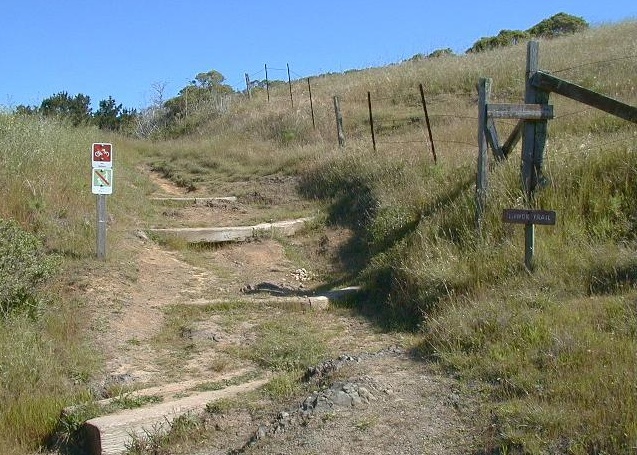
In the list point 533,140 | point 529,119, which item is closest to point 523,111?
point 529,119

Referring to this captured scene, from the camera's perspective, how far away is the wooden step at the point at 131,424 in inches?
182

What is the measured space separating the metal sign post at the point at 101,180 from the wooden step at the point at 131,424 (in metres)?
3.17

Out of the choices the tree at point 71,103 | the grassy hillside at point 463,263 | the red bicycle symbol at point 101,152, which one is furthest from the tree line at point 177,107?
the red bicycle symbol at point 101,152

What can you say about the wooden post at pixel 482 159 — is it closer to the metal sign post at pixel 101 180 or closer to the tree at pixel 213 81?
the metal sign post at pixel 101 180

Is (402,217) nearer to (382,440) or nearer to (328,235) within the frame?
(328,235)

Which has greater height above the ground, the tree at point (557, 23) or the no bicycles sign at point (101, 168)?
the tree at point (557, 23)

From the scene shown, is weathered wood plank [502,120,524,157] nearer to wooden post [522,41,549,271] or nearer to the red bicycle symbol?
wooden post [522,41,549,271]

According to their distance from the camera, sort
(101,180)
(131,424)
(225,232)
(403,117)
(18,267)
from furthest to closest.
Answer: (403,117) → (225,232) → (101,180) → (18,267) → (131,424)

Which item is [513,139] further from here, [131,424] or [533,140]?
[131,424]

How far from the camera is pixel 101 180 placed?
7656mm

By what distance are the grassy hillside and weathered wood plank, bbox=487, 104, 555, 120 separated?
1.90 ft

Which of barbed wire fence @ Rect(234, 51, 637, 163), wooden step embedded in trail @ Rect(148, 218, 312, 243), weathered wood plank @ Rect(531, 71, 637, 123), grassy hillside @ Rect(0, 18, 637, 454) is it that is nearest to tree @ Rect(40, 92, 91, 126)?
barbed wire fence @ Rect(234, 51, 637, 163)

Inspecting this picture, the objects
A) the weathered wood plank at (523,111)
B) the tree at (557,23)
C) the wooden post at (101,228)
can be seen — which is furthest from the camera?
the tree at (557,23)

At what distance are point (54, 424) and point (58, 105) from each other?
24609 mm
